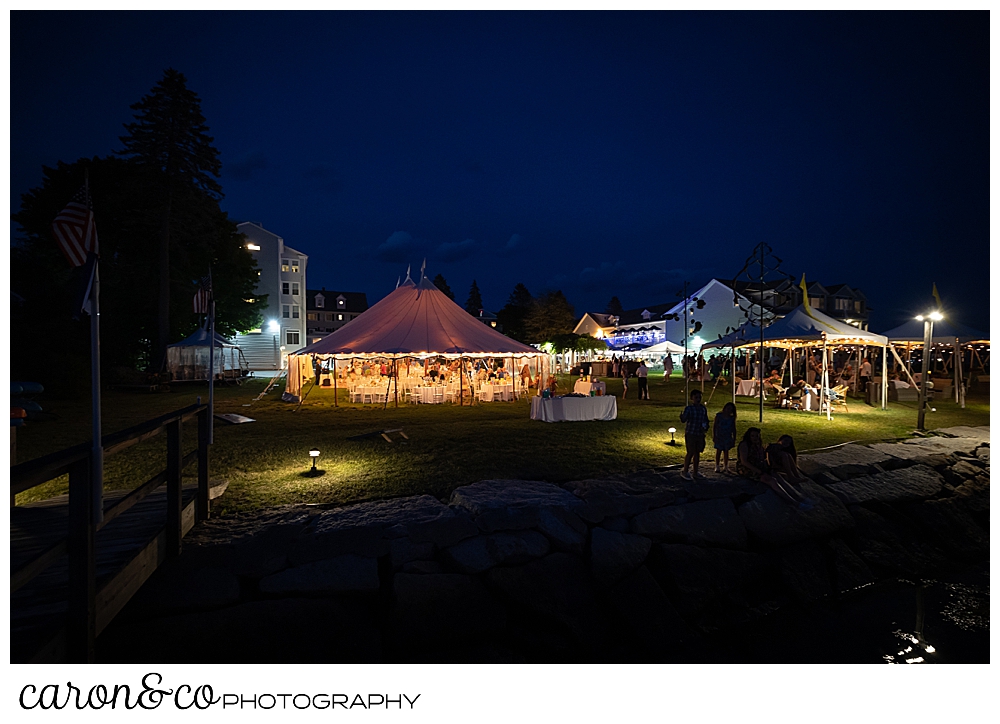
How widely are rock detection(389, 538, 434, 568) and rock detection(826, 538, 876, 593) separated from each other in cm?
424

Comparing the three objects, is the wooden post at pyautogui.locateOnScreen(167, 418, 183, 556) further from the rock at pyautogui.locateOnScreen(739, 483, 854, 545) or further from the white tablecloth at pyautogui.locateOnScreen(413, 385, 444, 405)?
the white tablecloth at pyautogui.locateOnScreen(413, 385, 444, 405)

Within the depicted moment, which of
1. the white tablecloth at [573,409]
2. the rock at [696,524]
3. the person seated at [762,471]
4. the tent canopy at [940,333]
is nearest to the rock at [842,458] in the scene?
the person seated at [762,471]

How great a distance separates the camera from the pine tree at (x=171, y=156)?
19766 millimetres

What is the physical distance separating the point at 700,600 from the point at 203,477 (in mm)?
4857

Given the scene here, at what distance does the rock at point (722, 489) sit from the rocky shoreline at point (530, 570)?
0.08ft

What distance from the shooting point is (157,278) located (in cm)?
2228

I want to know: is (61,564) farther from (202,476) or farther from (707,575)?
(707,575)

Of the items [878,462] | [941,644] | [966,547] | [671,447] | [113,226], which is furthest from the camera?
[113,226]

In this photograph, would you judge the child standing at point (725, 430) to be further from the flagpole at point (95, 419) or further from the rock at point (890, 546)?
the flagpole at point (95, 419)

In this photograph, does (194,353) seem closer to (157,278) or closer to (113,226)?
(157,278)

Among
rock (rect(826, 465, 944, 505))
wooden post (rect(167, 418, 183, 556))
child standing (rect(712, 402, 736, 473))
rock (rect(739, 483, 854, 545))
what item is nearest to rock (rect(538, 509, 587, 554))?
rock (rect(739, 483, 854, 545))

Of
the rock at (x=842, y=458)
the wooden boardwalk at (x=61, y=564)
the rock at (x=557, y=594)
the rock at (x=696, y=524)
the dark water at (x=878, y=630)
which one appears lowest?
the dark water at (x=878, y=630)

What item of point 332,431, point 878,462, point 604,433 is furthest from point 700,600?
point 332,431

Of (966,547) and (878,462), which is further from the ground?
(878,462)
